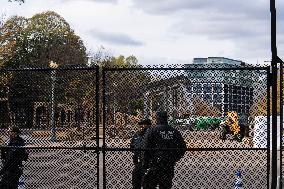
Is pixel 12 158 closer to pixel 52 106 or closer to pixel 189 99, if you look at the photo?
pixel 52 106

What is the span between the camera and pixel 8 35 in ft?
106

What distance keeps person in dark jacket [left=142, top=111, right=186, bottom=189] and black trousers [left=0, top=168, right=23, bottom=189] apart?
2596 mm

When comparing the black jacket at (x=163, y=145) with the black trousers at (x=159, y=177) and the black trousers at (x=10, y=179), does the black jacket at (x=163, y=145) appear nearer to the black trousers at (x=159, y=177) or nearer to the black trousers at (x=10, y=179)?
the black trousers at (x=159, y=177)

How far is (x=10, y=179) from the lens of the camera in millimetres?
9586

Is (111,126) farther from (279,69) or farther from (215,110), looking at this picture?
(279,69)

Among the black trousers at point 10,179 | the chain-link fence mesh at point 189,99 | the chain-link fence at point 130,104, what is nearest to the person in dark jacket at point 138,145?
the chain-link fence at point 130,104

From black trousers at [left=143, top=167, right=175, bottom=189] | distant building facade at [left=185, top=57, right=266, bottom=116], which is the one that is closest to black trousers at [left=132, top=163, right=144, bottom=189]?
Answer: black trousers at [left=143, top=167, right=175, bottom=189]

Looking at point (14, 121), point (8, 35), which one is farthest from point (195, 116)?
point (8, 35)

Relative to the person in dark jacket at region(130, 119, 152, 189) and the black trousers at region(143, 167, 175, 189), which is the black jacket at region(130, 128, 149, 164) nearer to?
the person in dark jacket at region(130, 119, 152, 189)

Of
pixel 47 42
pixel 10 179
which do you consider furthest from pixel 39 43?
pixel 10 179

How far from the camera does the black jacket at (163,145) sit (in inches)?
308

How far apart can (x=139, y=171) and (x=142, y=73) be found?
2.92 metres

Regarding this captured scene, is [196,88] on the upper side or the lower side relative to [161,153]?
upper

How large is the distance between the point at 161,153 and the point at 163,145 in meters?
0.35
